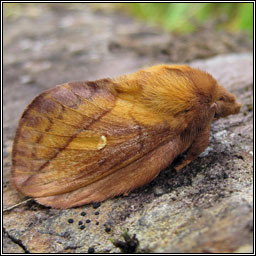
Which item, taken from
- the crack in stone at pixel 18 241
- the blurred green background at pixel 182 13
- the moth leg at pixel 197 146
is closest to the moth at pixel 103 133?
the moth leg at pixel 197 146

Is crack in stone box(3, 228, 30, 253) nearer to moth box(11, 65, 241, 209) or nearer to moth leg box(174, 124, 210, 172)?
moth box(11, 65, 241, 209)

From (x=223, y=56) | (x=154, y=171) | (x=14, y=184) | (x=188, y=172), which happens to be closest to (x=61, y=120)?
(x=14, y=184)

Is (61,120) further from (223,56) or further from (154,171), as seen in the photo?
(223,56)

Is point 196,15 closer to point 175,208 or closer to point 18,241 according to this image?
point 175,208

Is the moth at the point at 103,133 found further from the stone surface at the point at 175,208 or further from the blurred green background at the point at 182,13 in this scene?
the blurred green background at the point at 182,13

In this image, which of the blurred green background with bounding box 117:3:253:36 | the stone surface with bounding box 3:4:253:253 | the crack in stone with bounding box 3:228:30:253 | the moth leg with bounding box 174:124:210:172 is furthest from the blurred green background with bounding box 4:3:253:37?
the crack in stone with bounding box 3:228:30:253

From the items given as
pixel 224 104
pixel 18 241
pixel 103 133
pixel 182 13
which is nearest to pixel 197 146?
pixel 224 104

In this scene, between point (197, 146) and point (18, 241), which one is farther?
point (197, 146)
